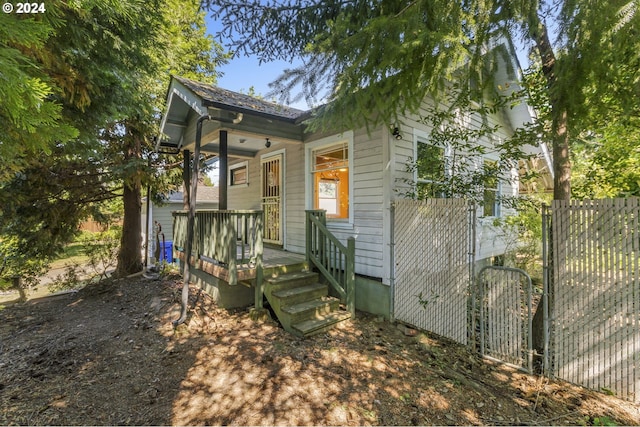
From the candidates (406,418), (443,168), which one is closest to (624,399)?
(406,418)

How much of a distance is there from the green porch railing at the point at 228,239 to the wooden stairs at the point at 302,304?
38cm

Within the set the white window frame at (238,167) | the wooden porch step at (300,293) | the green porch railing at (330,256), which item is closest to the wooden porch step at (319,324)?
the green porch railing at (330,256)

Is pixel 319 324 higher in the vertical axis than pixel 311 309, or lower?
lower

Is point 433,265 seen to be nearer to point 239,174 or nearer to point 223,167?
point 223,167

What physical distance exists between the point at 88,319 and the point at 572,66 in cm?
769

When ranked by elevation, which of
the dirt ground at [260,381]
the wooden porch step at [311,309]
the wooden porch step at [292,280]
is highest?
the wooden porch step at [292,280]

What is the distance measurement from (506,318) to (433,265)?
1.14 metres

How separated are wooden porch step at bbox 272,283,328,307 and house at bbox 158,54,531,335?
9cm

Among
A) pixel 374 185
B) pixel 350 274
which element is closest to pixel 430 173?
pixel 374 185

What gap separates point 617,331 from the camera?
2871 mm

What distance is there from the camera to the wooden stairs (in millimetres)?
4289

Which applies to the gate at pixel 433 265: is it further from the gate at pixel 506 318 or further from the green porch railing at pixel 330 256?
the green porch railing at pixel 330 256

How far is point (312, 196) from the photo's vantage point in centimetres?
655

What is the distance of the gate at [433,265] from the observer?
159 inches
